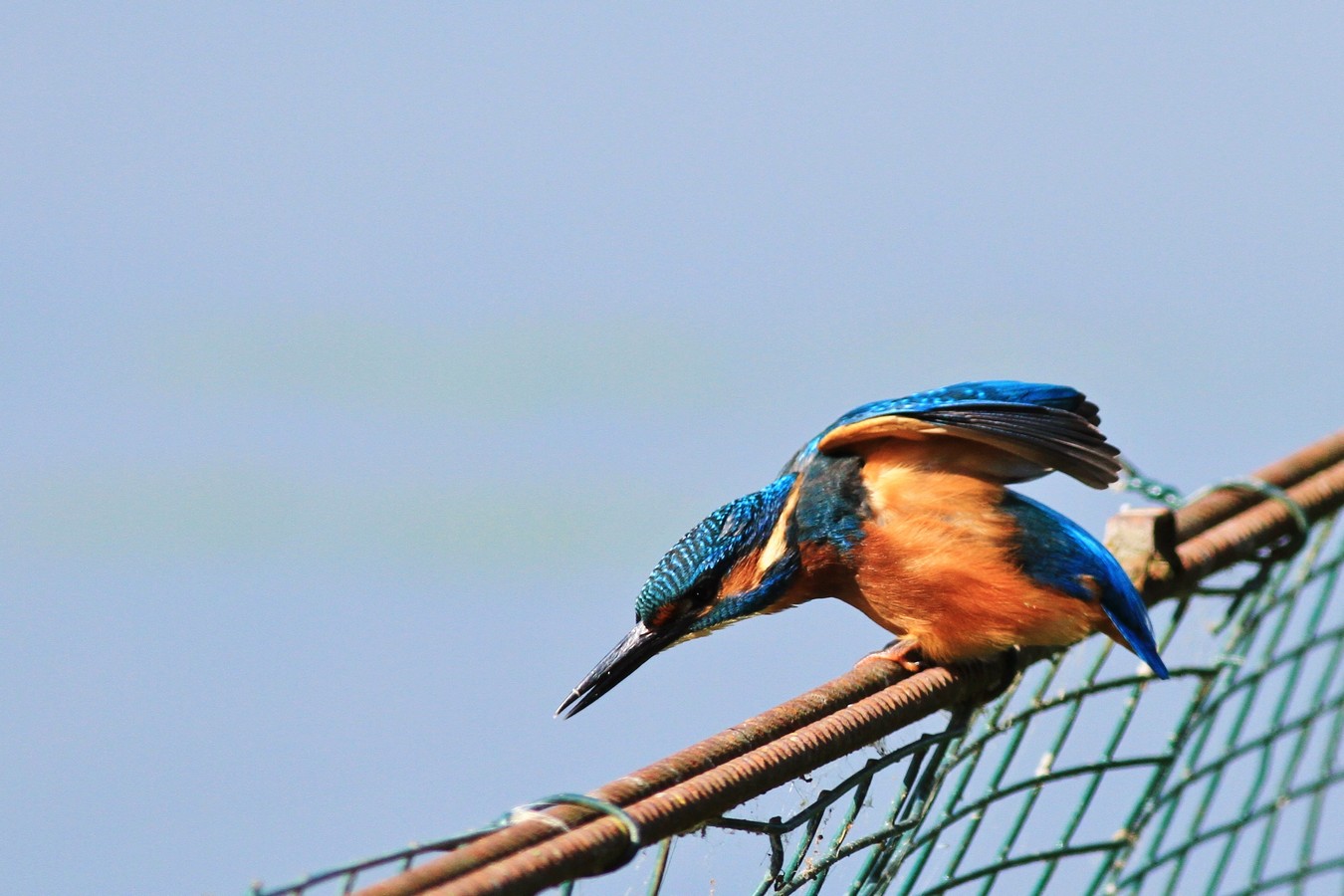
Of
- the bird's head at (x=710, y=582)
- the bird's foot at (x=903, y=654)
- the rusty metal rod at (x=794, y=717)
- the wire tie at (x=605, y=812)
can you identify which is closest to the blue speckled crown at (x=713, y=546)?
the bird's head at (x=710, y=582)

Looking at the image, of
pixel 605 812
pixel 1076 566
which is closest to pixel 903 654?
pixel 1076 566

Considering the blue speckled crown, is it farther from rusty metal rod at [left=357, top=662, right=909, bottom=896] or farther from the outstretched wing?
rusty metal rod at [left=357, top=662, right=909, bottom=896]

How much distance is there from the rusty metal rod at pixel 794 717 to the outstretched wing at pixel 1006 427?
19 centimetres

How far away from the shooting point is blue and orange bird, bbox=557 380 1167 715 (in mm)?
2209

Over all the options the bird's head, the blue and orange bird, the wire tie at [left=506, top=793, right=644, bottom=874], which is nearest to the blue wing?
the blue and orange bird

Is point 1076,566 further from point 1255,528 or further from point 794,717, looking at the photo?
point 794,717

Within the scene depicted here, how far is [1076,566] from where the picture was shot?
7.42 ft

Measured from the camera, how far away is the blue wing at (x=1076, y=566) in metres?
2.19

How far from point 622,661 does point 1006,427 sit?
Result: 637 mm

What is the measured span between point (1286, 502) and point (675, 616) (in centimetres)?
92

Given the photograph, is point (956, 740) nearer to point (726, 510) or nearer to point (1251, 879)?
point (726, 510)

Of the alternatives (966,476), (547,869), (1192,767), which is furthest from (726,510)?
(547,869)

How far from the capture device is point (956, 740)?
1.99 m

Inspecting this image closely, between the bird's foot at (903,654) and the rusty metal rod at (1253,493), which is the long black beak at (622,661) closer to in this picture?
the bird's foot at (903,654)
